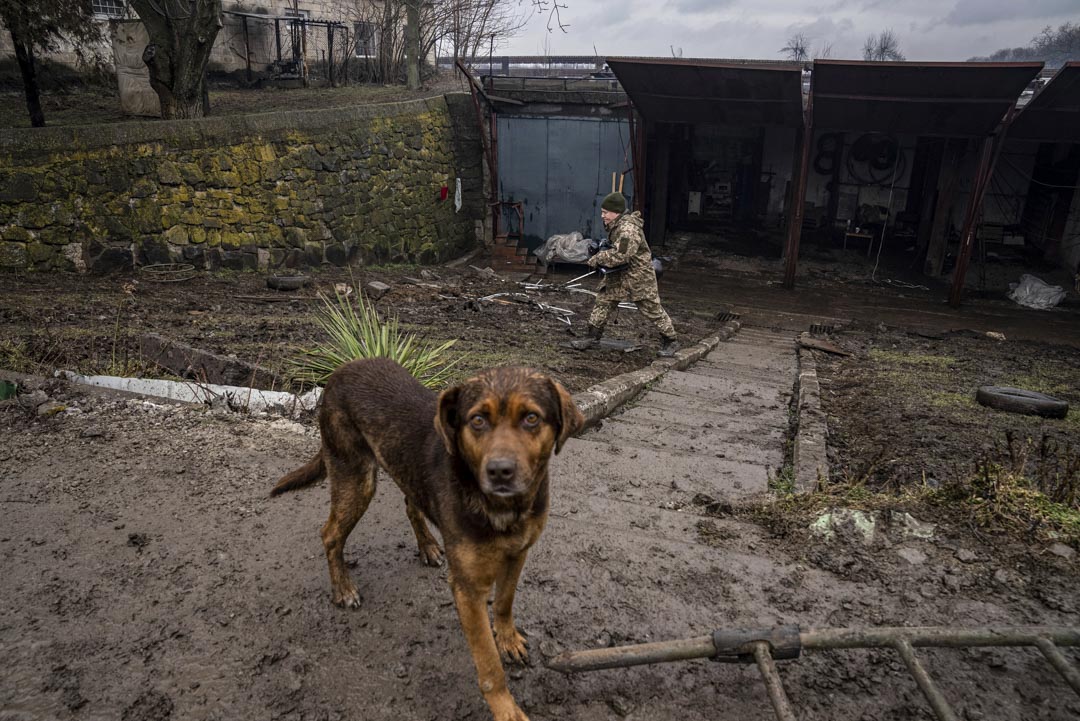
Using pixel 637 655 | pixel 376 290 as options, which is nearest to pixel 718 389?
pixel 637 655

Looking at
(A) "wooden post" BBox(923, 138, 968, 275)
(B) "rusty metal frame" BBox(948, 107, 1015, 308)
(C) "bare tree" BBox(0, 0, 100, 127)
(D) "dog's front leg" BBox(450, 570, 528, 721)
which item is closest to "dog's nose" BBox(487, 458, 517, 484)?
(D) "dog's front leg" BBox(450, 570, 528, 721)

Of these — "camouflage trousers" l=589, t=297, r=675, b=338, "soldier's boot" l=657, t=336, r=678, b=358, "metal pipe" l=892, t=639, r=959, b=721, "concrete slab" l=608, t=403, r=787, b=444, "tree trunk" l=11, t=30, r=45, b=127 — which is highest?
"tree trunk" l=11, t=30, r=45, b=127

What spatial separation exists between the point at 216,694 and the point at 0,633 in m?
0.98

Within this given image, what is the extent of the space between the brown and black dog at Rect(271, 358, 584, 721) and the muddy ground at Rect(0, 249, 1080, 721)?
0.26 meters

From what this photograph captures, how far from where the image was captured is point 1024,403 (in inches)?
260

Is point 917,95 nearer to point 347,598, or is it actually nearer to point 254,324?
point 254,324

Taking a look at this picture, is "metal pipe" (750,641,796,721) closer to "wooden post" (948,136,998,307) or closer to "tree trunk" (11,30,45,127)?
"tree trunk" (11,30,45,127)

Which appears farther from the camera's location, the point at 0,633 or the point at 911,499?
the point at 911,499

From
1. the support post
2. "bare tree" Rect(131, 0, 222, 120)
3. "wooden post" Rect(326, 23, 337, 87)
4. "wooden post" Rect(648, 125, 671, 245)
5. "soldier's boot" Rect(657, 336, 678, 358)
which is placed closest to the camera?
"soldier's boot" Rect(657, 336, 678, 358)

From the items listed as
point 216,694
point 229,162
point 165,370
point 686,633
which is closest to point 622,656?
point 686,633

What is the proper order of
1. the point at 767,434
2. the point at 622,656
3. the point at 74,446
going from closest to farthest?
the point at 622,656 → the point at 74,446 → the point at 767,434

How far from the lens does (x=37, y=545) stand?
132 inches

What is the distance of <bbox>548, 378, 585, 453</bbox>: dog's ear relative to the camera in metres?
2.39

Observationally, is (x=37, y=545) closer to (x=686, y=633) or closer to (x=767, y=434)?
(x=686, y=633)
